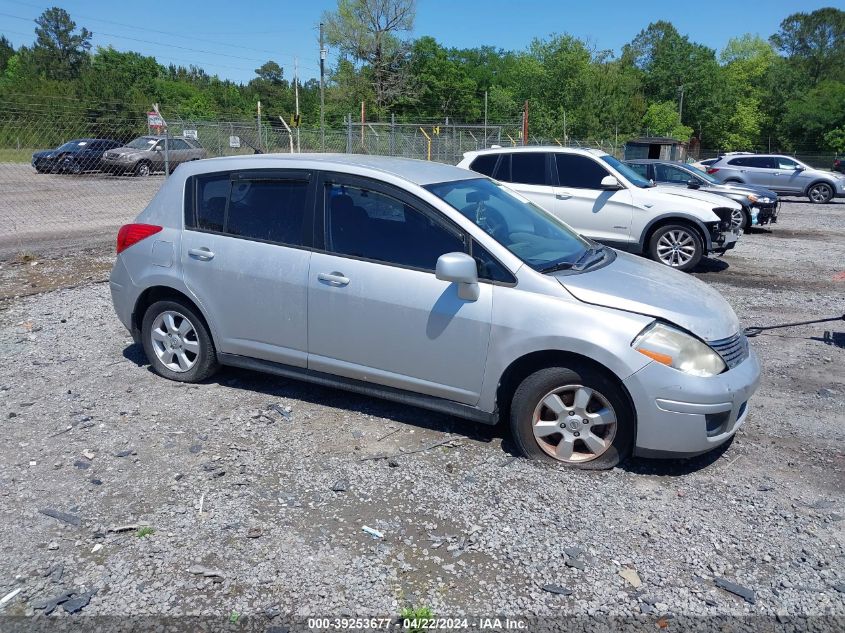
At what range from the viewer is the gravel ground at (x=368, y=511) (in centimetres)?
327

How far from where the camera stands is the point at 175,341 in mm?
5707

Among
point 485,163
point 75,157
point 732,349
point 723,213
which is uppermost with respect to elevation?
point 485,163

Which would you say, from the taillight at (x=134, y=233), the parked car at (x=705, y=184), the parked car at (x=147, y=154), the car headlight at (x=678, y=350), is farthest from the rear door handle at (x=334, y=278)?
the parked car at (x=147, y=154)

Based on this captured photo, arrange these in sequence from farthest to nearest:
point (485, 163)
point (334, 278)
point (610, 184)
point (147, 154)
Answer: point (147, 154) < point (485, 163) < point (610, 184) < point (334, 278)

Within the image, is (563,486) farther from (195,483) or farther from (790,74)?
(790,74)

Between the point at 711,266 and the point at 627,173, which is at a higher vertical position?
the point at 627,173

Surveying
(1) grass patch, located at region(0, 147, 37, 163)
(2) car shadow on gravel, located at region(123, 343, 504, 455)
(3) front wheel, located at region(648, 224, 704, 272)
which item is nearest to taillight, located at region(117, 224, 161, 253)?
(2) car shadow on gravel, located at region(123, 343, 504, 455)

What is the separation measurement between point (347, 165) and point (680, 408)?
272 cm

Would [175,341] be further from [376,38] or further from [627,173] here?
[376,38]

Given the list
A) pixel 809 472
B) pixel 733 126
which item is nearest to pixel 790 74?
pixel 733 126

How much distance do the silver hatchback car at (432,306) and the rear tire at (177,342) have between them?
0.04 ft

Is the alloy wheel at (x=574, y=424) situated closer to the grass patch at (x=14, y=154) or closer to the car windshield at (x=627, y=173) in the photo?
A: the car windshield at (x=627, y=173)

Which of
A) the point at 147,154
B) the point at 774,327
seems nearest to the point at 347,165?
the point at 774,327

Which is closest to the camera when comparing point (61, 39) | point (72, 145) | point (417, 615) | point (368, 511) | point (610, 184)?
point (417, 615)
